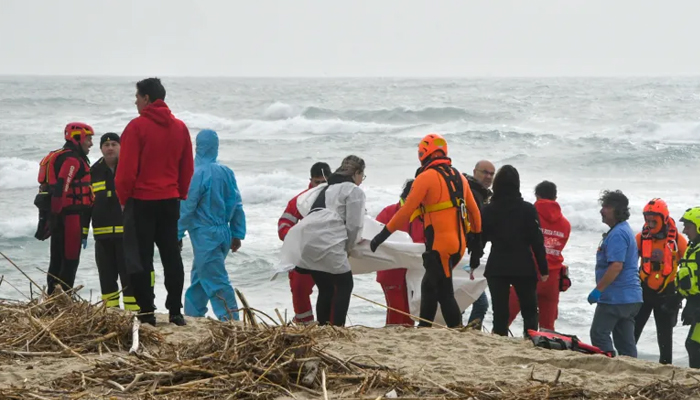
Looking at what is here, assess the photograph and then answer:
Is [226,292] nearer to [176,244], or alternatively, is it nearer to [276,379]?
[176,244]

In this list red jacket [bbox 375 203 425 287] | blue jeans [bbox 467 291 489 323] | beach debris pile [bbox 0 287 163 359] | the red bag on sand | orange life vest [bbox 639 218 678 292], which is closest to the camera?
beach debris pile [bbox 0 287 163 359]

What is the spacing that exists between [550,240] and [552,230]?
0.09 metres

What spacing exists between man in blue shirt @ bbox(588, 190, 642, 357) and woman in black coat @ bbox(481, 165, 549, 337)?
2.23 feet

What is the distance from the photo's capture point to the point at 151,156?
648 cm

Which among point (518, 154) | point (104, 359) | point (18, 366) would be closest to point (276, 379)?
point (104, 359)

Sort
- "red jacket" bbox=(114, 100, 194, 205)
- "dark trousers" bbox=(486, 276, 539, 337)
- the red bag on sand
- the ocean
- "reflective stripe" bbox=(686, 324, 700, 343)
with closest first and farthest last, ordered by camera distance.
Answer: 1. the red bag on sand
2. "red jacket" bbox=(114, 100, 194, 205)
3. "dark trousers" bbox=(486, 276, 539, 337)
4. "reflective stripe" bbox=(686, 324, 700, 343)
5. the ocean

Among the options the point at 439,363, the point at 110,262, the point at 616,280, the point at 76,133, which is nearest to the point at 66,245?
the point at 110,262

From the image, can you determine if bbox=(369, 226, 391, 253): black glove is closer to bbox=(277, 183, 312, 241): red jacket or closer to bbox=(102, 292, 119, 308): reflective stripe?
bbox=(277, 183, 312, 241): red jacket

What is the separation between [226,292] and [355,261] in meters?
1.27

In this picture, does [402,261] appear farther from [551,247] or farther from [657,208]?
[657,208]

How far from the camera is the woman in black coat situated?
7.29 metres

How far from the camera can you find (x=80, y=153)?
8.23m

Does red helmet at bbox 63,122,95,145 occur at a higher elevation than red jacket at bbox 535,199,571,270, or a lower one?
higher

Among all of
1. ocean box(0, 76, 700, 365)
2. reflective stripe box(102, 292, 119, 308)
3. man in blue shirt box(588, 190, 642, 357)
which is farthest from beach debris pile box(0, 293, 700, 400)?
man in blue shirt box(588, 190, 642, 357)
